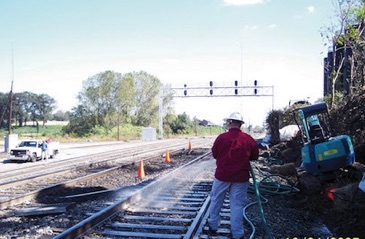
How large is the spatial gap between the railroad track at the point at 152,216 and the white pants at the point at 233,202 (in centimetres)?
42

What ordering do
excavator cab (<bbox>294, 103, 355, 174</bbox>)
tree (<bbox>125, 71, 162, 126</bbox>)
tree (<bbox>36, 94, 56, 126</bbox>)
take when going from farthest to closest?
tree (<bbox>36, 94, 56, 126</bbox>) → tree (<bbox>125, 71, 162, 126</bbox>) → excavator cab (<bbox>294, 103, 355, 174</bbox>)

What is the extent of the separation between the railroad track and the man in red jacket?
0.74 meters

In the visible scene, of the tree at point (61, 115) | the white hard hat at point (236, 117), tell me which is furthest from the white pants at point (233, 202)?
the tree at point (61, 115)

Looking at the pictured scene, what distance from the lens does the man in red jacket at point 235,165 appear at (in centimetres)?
600

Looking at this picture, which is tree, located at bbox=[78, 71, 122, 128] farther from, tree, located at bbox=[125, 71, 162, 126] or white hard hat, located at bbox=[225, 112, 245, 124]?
white hard hat, located at bbox=[225, 112, 245, 124]

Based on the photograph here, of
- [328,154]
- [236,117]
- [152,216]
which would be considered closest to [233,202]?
[236,117]

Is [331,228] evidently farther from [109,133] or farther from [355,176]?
[109,133]

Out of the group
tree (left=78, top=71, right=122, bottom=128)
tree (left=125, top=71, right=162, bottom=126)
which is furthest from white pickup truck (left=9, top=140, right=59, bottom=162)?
tree (left=125, top=71, right=162, bottom=126)

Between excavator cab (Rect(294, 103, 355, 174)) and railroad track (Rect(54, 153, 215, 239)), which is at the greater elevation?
excavator cab (Rect(294, 103, 355, 174))

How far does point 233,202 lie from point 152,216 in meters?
1.97

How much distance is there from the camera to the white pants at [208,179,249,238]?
6004 mm

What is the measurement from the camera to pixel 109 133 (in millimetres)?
72188

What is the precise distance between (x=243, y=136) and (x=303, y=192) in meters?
4.26

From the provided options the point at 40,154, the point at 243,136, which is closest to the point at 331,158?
the point at 243,136
